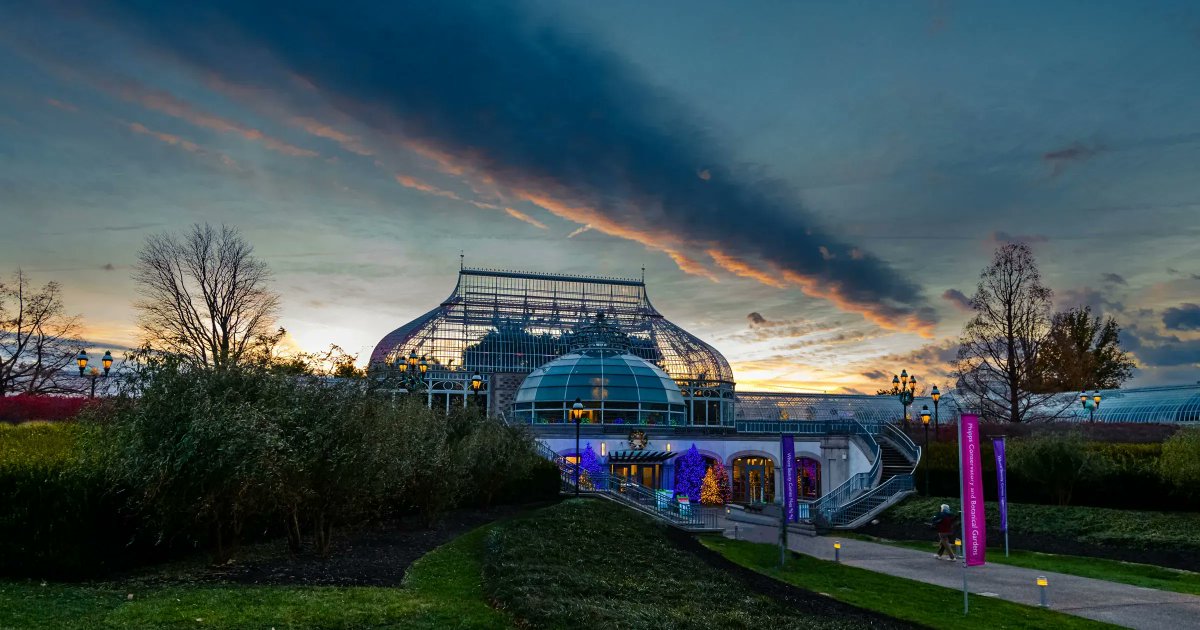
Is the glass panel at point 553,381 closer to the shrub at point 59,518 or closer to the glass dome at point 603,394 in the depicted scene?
the glass dome at point 603,394

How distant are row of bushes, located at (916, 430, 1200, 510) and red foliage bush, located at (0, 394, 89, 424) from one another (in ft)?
107

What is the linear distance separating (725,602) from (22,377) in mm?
38849

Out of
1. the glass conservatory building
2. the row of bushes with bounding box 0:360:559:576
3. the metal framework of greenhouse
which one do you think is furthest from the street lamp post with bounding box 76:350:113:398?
the metal framework of greenhouse

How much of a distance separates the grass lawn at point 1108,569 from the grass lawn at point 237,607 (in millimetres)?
15729

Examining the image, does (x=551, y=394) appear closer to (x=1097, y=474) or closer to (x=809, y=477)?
(x=809, y=477)

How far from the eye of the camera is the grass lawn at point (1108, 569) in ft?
59.6

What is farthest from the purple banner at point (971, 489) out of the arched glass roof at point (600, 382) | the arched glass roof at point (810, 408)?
the arched glass roof at point (810, 408)

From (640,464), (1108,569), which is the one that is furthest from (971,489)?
(640,464)

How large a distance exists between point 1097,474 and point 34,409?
3600 centimetres

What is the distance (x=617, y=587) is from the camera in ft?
42.9

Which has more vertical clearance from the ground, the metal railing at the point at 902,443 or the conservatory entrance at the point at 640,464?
the metal railing at the point at 902,443

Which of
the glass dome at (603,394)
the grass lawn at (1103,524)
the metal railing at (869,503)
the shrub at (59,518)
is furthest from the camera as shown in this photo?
the glass dome at (603,394)

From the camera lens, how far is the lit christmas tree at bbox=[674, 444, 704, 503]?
148 ft

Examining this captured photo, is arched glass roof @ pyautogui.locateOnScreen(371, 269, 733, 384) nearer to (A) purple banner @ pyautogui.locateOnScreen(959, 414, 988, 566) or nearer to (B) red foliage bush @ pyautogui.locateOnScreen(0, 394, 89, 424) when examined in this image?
(B) red foliage bush @ pyautogui.locateOnScreen(0, 394, 89, 424)
